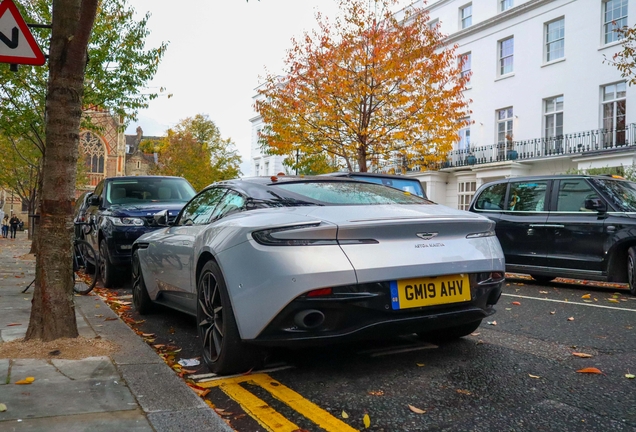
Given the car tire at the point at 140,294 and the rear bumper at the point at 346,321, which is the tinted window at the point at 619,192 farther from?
the car tire at the point at 140,294

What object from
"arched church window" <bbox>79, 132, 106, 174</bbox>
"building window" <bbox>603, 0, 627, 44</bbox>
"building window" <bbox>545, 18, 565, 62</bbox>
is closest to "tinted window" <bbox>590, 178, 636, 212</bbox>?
"building window" <bbox>603, 0, 627, 44</bbox>

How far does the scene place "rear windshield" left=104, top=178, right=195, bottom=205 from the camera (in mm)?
9977

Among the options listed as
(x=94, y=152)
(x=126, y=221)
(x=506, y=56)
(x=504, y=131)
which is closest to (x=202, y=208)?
(x=126, y=221)

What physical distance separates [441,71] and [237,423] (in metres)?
20.6

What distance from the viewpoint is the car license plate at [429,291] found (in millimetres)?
3520

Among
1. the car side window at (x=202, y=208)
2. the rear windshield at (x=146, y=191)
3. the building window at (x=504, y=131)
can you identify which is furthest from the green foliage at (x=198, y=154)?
the car side window at (x=202, y=208)

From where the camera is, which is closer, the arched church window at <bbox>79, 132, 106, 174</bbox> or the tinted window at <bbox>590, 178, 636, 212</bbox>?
the tinted window at <bbox>590, 178, 636, 212</bbox>

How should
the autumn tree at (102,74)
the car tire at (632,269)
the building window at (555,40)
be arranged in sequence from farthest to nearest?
the building window at (555,40) → the autumn tree at (102,74) → the car tire at (632,269)

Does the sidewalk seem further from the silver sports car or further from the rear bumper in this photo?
the rear bumper

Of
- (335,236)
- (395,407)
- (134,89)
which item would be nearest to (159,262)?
(335,236)

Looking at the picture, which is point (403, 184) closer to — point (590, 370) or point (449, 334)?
point (449, 334)

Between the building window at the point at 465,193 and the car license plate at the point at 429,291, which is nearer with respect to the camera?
the car license plate at the point at 429,291

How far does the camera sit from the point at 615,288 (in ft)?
29.6

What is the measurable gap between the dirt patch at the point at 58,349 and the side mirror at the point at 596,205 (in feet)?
21.9
